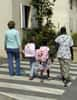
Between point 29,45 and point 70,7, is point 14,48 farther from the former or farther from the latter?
point 70,7

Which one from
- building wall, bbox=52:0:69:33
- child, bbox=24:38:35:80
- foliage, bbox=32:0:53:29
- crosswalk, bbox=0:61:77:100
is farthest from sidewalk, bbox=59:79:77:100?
building wall, bbox=52:0:69:33

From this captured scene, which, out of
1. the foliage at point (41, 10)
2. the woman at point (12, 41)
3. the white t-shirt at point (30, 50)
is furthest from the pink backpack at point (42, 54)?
the foliage at point (41, 10)

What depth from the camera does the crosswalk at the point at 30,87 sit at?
12531 mm

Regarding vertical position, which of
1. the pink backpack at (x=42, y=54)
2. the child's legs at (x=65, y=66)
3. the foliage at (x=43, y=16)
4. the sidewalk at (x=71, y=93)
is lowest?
the sidewalk at (x=71, y=93)

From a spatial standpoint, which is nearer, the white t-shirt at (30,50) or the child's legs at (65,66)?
the child's legs at (65,66)

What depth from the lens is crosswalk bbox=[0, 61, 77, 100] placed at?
41.1 ft

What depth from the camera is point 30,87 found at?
1366 cm

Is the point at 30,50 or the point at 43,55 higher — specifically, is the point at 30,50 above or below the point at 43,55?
above

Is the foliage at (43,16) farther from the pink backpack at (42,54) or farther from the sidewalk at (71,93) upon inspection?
the sidewalk at (71,93)

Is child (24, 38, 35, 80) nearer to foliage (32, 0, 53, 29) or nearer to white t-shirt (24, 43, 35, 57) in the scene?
white t-shirt (24, 43, 35, 57)

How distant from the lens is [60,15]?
34.1 meters

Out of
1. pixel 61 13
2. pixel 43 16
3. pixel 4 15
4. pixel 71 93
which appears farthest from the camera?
pixel 61 13

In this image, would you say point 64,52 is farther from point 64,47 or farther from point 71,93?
point 71,93

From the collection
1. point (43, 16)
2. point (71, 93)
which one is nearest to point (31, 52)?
point (71, 93)
